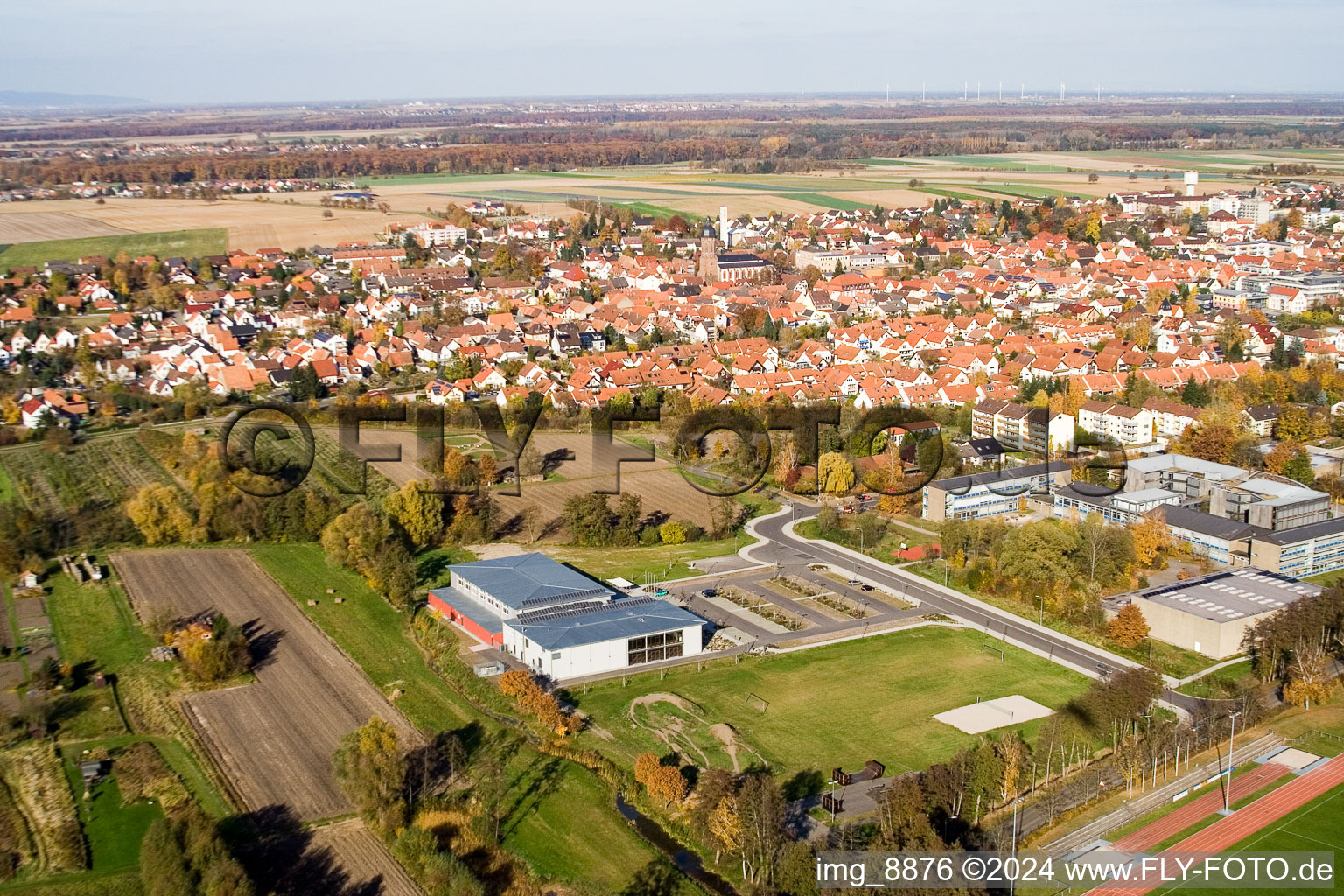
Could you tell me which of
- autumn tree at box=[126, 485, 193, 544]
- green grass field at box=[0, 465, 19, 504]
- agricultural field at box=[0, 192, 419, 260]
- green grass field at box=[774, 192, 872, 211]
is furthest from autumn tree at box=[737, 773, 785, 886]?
green grass field at box=[774, 192, 872, 211]

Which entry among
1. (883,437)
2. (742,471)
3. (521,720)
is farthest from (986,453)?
(521,720)

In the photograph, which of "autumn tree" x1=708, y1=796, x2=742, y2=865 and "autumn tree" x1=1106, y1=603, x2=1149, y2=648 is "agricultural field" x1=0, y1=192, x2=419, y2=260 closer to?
"autumn tree" x1=1106, y1=603, x2=1149, y2=648

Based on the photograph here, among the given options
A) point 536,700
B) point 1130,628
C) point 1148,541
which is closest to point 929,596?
point 1130,628

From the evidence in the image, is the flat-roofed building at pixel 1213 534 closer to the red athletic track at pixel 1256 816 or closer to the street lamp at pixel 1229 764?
the street lamp at pixel 1229 764

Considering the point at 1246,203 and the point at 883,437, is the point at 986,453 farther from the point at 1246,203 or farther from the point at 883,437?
the point at 1246,203

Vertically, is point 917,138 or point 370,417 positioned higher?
point 917,138

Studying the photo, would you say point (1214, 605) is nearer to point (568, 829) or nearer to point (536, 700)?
point (536, 700)
